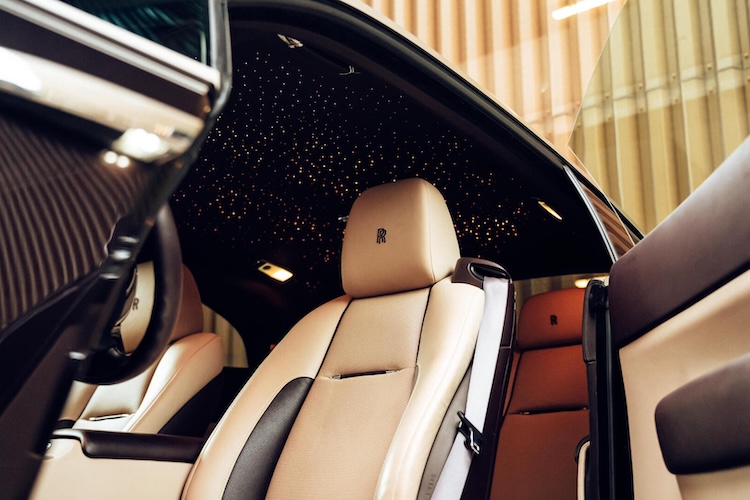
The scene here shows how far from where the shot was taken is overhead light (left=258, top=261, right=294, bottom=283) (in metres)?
2.67

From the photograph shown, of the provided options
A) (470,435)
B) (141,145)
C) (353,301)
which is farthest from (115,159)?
(353,301)

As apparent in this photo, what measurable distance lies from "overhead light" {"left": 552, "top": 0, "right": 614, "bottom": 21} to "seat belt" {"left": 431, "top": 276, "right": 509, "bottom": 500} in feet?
6.19

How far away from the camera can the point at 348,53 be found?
1.39 metres

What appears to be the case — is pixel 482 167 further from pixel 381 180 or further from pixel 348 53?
pixel 348 53

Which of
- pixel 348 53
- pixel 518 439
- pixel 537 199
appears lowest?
pixel 518 439

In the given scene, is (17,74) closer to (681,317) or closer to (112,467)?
(681,317)

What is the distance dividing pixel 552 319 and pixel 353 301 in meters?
0.86

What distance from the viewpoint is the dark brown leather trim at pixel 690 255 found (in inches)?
30.8

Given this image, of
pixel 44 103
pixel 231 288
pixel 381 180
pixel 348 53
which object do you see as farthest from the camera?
pixel 231 288

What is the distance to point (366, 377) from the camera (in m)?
1.74

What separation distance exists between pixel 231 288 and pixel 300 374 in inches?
43.3

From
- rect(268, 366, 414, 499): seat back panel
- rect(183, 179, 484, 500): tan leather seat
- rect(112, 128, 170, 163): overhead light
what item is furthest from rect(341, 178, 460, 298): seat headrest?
rect(112, 128, 170, 163): overhead light


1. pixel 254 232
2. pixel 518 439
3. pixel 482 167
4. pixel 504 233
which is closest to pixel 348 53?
pixel 482 167

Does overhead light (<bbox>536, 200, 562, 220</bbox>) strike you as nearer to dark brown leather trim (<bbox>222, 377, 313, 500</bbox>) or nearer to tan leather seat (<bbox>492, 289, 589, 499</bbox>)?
tan leather seat (<bbox>492, 289, 589, 499</bbox>)
